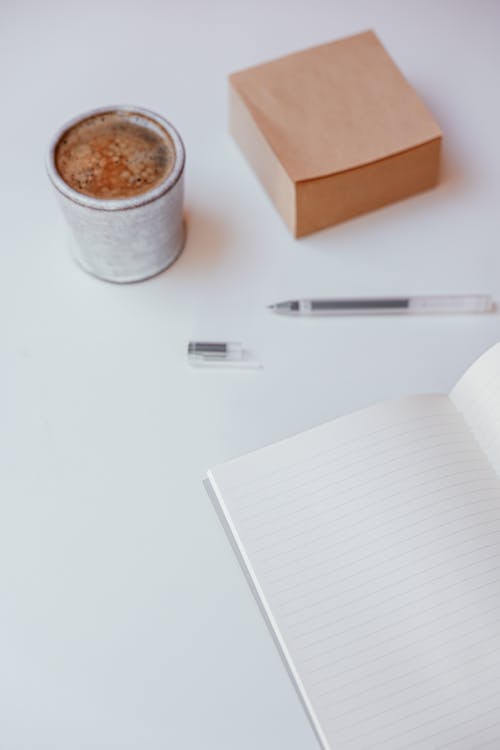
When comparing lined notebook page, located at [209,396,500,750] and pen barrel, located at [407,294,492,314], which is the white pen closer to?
pen barrel, located at [407,294,492,314]

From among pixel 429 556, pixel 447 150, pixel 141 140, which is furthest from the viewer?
pixel 447 150

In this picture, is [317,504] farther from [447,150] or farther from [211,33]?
[211,33]

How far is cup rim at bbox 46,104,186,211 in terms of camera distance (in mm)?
658

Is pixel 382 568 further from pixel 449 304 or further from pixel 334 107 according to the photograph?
pixel 334 107

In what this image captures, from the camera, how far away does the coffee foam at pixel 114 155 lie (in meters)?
0.69

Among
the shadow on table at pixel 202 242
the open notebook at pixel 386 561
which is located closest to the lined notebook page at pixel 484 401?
the open notebook at pixel 386 561

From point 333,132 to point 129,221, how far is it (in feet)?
0.61

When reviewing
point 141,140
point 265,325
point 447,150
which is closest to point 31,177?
point 141,140

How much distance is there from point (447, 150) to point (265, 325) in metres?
0.23

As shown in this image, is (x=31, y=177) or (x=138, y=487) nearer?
(x=138, y=487)

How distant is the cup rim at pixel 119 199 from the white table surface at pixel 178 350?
0.32ft

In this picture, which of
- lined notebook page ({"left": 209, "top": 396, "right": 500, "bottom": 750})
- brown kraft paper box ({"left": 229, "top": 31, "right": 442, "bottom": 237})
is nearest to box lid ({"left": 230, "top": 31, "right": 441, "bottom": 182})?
brown kraft paper box ({"left": 229, "top": 31, "right": 442, "bottom": 237})

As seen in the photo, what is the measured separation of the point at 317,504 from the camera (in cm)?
60

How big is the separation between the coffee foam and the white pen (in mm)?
135
